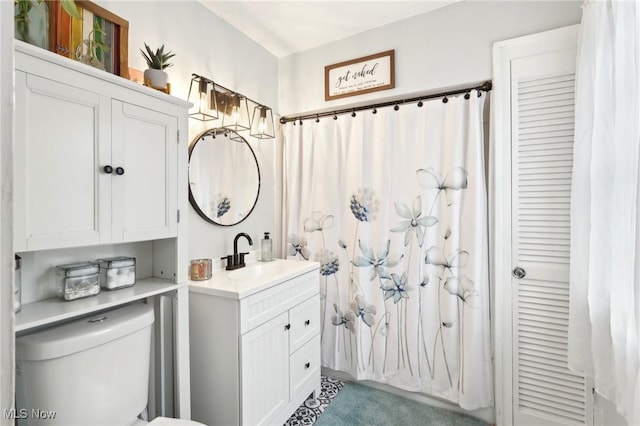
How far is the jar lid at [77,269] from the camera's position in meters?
1.11

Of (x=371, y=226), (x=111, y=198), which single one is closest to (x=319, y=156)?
(x=371, y=226)

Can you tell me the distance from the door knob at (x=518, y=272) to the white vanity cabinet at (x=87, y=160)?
1.83 meters

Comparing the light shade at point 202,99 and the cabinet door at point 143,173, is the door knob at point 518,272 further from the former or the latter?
the light shade at point 202,99

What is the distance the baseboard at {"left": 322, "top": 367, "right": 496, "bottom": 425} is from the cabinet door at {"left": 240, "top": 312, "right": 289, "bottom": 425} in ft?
2.26

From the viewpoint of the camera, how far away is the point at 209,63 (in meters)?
1.92

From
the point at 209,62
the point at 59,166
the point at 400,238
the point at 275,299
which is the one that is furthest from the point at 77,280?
the point at 400,238

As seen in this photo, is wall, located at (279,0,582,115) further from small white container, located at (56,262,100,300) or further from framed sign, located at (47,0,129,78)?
small white container, located at (56,262,100,300)

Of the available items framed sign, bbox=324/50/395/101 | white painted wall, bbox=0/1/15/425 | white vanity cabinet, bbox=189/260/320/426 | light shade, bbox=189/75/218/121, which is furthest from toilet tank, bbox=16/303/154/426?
framed sign, bbox=324/50/395/101

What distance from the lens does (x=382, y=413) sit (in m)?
1.93

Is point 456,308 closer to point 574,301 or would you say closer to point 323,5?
point 574,301

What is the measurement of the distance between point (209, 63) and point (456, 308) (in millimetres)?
2178

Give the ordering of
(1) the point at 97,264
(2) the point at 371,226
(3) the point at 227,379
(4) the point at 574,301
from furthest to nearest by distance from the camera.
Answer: (2) the point at 371,226, (3) the point at 227,379, (4) the point at 574,301, (1) the point at 97,264

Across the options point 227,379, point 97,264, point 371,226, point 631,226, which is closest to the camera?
point 631,226

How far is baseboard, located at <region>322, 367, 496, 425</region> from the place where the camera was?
1.86 metres
